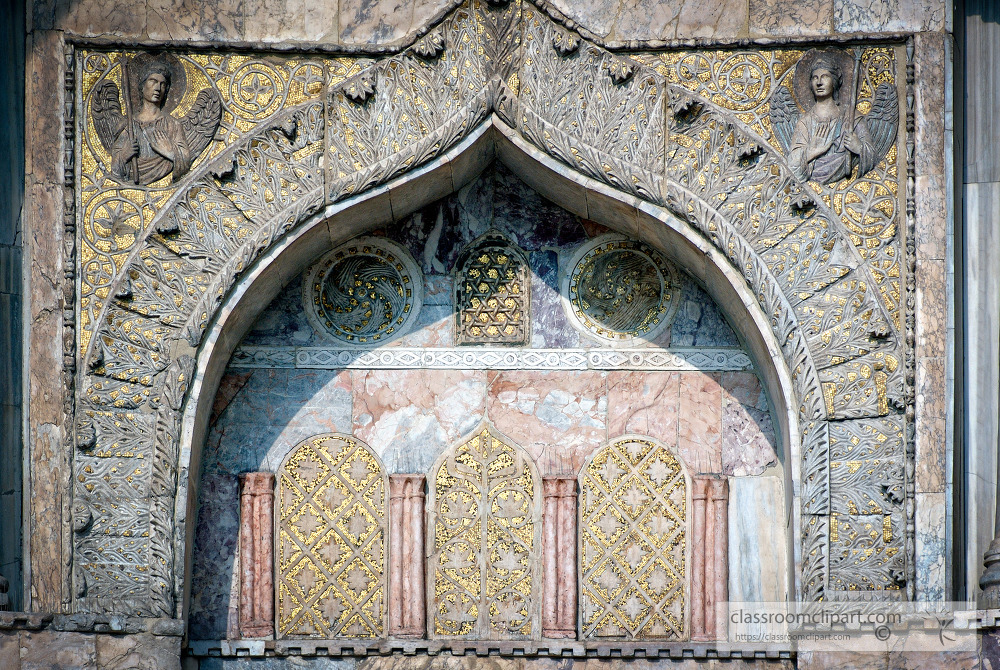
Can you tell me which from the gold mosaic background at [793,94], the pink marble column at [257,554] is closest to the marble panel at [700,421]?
the gold mosaic background at [793,94]

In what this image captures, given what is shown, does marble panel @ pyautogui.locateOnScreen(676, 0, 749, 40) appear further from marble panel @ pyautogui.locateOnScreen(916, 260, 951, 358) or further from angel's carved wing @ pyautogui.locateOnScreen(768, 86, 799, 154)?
marble panel @ pyautogui.locateOnScreen(916, 260, 951, 358)

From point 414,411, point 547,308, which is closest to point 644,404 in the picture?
point 547,308

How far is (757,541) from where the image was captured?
346 inches

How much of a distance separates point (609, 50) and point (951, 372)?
8.69 ft

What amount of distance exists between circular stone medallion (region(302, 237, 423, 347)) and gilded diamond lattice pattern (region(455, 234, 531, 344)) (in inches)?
11.2

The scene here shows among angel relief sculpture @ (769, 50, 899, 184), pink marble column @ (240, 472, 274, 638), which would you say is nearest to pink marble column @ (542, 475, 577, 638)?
pink marble column @ (240, 472, 274, 638)

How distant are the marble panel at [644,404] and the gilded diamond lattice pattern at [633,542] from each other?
8 cm

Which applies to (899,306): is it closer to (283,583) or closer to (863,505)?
(863,505)

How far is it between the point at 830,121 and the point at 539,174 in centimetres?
170

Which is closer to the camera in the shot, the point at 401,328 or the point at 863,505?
the point at 863,505

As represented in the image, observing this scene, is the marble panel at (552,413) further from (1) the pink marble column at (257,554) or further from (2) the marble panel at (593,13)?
(2) the marble panel at (593,13)

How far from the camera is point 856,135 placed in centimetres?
845

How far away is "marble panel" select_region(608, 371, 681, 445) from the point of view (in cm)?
892

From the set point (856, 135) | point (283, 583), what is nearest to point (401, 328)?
point (283, 583)
